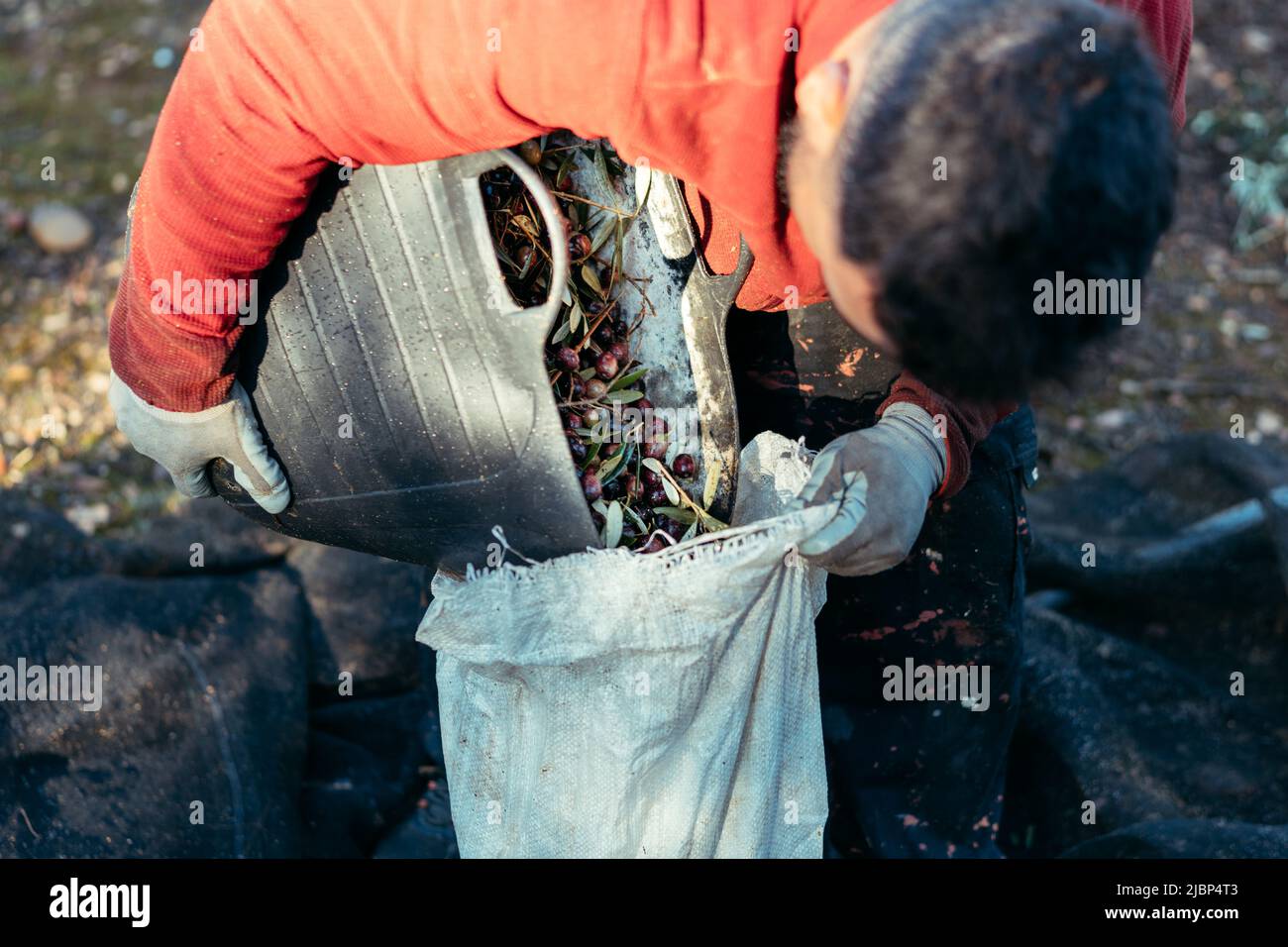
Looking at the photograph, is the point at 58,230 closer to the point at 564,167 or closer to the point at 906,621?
the point at 564,167

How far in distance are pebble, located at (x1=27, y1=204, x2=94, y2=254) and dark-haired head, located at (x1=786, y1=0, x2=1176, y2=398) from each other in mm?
3352

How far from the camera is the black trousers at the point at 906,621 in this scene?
1.66 m

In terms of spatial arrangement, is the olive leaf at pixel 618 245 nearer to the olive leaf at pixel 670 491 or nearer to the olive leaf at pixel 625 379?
the olive leaf at pixel 625 379

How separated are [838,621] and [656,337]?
0.58m

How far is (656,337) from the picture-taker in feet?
4.94

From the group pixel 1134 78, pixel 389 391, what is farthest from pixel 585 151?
pixel 1134 78

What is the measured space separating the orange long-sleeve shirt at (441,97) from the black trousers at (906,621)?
367mm

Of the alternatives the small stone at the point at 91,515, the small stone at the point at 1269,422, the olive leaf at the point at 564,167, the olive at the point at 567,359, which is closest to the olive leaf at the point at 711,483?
the olive at the point at 567,359

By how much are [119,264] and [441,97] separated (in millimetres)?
2938

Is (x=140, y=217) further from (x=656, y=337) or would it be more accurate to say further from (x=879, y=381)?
(x=879, y=381)

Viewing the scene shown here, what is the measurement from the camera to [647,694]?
4.45ft

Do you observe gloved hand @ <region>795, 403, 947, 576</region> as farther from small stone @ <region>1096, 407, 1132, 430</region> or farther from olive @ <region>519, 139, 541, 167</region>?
small stone @ <region>1096, 407, 1132, 430</region>

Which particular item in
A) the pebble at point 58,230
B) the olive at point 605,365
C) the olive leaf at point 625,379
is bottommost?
the olive leaf at point 625,379

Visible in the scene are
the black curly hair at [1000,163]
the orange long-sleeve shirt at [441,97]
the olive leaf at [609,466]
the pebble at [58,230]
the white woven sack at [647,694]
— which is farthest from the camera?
the pebble at [58,230]
